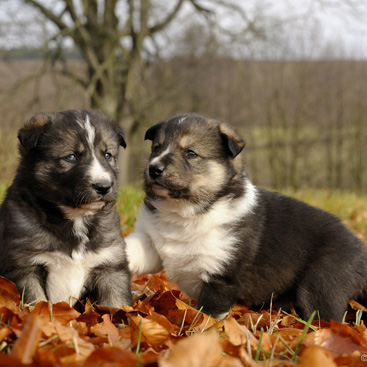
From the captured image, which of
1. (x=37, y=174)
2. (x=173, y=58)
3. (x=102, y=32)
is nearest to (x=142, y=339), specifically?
(x=37, y=174)

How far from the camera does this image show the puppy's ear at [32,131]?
3.24 m

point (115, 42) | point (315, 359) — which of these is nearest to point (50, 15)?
point (115, 42)

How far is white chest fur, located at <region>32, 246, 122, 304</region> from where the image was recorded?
3.22 meters

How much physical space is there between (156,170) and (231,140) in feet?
2.26

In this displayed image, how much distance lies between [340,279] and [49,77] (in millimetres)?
13209

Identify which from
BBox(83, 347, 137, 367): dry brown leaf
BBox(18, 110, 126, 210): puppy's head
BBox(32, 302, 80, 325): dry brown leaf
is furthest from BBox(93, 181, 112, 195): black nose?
BBox(83, 347, 137, 367): dry brown leaf

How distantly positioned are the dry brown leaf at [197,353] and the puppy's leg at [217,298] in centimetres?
141

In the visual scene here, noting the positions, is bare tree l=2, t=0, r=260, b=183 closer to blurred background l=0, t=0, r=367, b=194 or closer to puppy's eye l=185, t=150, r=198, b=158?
blurred background l=0, t=0, r=367, b=194

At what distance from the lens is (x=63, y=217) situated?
11.0ft

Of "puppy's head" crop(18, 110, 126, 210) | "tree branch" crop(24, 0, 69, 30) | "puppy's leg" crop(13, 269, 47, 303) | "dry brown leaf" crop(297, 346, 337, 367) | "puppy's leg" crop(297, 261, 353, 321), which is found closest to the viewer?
"dry brown leaf" crop(297, 346, 337, 367)

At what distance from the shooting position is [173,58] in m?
17.5

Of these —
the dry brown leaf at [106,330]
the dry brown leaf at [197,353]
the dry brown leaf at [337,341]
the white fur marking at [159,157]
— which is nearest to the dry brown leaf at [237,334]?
the dry brown leaf at [337,341]

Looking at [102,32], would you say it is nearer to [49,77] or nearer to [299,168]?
[49,77]

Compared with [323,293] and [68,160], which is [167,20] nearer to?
[68,160]
